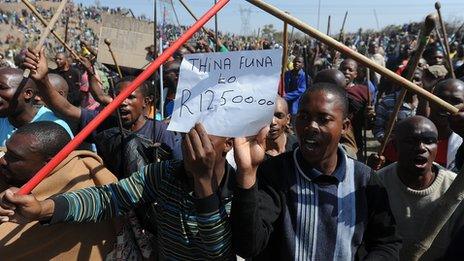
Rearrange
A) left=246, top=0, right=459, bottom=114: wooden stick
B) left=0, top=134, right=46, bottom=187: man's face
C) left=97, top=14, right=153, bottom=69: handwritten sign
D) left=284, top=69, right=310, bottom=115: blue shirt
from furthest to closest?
left=284, top=69, right=310, bottom=115: blue shirt → left=97, top=14, right=153, bottom=69: handwritten sign → left=0, top=134, right=46, bottom=187: man's face → left=246, top=0, right=459, bottom=114: wooden stick

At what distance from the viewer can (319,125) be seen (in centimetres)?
192

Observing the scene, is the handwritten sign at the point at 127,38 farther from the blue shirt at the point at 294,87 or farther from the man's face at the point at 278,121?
the blue shirt at the point at 294,87

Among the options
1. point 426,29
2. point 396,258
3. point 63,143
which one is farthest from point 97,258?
point 426,29

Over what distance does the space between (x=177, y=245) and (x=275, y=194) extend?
1.40 ft

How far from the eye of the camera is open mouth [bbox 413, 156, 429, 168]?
94.9 inches

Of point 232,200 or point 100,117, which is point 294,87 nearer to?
point 232,200

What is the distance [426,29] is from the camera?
2107 mm

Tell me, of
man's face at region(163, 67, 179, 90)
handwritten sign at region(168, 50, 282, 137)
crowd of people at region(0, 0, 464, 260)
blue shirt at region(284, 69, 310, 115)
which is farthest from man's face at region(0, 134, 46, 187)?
blue shirt at region(284, 69, 310, 115)

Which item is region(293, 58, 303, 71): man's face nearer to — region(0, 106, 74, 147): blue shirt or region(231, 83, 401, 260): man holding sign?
region(0, 106, 74, 147): blue shirt

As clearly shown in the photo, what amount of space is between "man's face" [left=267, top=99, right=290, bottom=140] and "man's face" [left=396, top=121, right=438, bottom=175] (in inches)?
32.8

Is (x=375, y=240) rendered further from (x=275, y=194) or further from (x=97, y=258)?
(x=97, y=258)

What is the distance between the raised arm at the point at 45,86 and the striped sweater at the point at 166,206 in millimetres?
813

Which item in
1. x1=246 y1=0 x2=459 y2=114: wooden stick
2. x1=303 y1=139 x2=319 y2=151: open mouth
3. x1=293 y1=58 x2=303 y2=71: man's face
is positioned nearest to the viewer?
x1=246 y1=0 x2=459 y2=114: wooden stick

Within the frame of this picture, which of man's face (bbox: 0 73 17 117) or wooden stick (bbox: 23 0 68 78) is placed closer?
wooden stick (bbox: 23 0 68 78)
